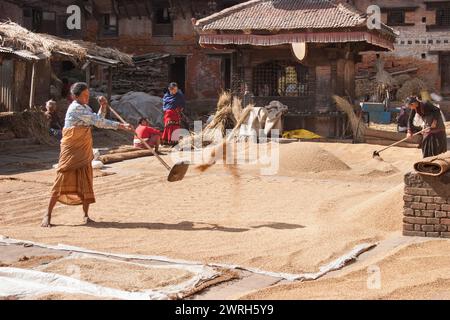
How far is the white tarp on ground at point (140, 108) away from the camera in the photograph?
892 inches

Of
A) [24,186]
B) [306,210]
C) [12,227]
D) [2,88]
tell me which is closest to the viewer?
[12,227]

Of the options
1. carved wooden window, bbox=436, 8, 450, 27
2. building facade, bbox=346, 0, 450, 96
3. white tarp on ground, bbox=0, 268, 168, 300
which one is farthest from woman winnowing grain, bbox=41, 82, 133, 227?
carved wooden window, bbox=436, 8, 450, 27

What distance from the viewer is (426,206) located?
6738mm

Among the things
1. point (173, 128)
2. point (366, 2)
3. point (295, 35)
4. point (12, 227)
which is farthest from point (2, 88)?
point (366, 2)

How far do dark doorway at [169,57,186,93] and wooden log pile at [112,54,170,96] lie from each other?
47.3 inches

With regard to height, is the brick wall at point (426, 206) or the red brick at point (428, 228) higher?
the brick wall at point (426, 206)

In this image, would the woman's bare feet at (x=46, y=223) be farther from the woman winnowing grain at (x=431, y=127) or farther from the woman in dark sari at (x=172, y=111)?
the woman in dark sari at (x=172, y=111)

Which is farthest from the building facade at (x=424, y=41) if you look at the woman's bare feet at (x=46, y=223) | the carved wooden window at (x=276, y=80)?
the woman's bare feet at (x=46, y=223)

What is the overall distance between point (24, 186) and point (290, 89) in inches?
408

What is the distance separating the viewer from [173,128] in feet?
56.1

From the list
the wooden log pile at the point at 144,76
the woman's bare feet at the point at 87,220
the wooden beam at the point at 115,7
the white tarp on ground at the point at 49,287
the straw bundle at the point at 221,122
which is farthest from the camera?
the wooden beam at the point at 115,7

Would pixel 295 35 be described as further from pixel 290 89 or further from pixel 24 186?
pixel 24 186

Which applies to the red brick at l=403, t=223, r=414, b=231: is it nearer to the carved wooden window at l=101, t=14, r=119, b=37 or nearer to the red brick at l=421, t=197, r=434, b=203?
the red brick at l=421, t=197, r=434, b=203

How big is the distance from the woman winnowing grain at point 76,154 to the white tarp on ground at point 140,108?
14.9m
